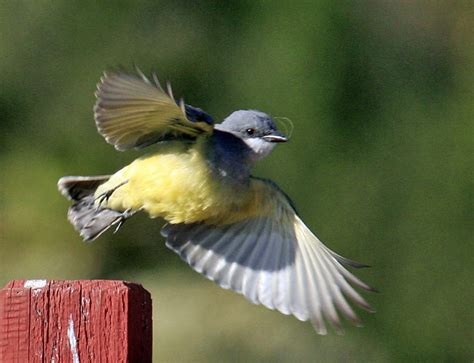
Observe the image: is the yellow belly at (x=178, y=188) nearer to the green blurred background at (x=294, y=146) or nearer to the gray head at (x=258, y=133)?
the gray head at (x=258, y=133)

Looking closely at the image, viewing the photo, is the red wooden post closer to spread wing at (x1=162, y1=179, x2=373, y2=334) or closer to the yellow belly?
the yellow belly

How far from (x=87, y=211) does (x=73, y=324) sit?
233 cm

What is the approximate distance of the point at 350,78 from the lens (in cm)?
682

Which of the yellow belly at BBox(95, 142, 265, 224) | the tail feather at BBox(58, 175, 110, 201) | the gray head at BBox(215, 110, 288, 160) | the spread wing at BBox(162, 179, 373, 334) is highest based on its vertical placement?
the gray head at BBox(215, 110, 288, 160)

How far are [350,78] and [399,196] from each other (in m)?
0.82

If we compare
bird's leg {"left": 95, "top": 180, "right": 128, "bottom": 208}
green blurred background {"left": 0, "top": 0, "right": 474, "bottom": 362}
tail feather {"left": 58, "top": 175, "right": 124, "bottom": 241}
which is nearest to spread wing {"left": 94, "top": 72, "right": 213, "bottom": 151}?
bird's leg {"left": 95, "top": 180, "right": 128, "bottom": 208}

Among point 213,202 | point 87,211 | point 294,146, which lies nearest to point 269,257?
point 213,202

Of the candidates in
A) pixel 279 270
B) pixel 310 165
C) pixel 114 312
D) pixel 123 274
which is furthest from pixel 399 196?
pixel 114 312

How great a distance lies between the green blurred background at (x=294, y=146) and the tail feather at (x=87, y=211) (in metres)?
1.61

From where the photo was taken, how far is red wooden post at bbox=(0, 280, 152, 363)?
2.46 m

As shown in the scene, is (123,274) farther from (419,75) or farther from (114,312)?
(114,312)

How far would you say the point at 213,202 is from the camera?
14.2ft

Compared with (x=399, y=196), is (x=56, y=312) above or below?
above

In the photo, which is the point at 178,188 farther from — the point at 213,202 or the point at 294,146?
the point at 294,146
